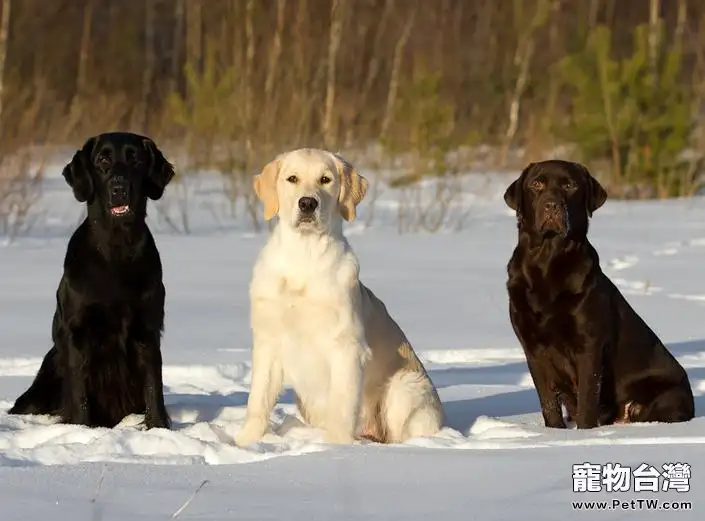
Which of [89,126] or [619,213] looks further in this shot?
[89,126]

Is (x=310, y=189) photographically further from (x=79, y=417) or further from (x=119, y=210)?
(x=79, y=417)

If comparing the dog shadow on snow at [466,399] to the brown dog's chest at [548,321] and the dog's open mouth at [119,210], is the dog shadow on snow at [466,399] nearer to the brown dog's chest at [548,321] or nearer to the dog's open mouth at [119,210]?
the brown dog's chest at [548,321]

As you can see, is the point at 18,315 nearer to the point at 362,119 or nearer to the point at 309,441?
the point at 309,441

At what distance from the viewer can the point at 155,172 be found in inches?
193

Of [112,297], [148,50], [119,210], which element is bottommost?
[112,297]

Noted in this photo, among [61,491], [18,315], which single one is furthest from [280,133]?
[61,491]

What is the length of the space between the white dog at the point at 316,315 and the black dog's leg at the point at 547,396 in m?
0.43

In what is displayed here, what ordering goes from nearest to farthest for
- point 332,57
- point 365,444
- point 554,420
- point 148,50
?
point 365,444 < point 554,420 < point 332,57 < point 148,50

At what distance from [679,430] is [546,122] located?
1251 cm

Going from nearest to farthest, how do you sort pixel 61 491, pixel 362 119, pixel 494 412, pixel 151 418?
pixel 61 491
pixel 151 418
pixel 494 412
pixel 362 119

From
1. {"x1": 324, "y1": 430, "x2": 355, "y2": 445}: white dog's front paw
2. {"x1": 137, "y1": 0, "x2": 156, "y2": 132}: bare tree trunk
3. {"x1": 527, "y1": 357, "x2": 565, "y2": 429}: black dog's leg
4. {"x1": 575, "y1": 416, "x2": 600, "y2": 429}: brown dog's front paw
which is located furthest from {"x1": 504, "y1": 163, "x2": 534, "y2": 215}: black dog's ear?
{"x1": 137, "y1": 0, "x2": 156, "y2": 132}: bare tree trunk

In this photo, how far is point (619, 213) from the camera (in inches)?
565

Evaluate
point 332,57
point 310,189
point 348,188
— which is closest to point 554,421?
point 348,188

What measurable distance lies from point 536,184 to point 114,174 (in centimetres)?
159
